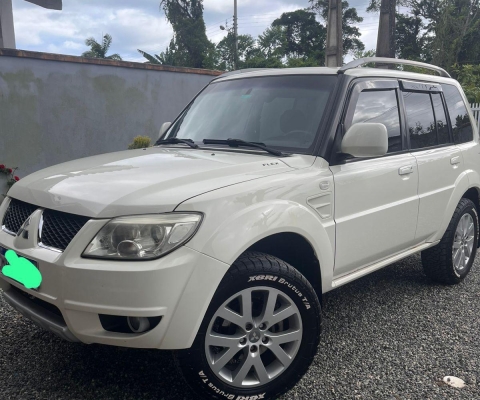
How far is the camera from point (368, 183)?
10.3 ft

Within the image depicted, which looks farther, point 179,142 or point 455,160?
point 455,160

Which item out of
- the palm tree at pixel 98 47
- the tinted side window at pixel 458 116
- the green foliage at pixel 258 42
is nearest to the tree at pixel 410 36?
the green foliage at pixel 258 42

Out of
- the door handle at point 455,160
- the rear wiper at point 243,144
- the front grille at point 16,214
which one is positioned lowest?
the front grille at point 16,214

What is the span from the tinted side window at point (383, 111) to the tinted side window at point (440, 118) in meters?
0.68

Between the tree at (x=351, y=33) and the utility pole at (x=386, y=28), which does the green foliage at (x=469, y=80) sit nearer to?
the utility pole at (x=386, y=28)

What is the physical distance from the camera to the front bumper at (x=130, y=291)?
6.73 ft

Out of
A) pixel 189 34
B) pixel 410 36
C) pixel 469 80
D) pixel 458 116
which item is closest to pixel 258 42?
pixel 189 34

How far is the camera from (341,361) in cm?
299

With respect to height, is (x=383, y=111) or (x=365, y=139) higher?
(x=383, y=111)

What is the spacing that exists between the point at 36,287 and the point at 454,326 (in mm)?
2884

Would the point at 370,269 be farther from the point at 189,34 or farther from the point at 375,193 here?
the point at 189,34

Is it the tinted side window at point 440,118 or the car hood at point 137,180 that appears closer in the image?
the car hood at point 137,180

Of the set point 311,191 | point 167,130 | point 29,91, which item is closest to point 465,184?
point 311,191

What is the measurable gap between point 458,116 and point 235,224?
306 centimetres
